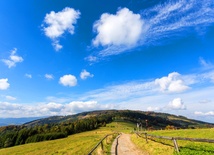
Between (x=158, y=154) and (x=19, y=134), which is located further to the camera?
(x=19, y=134)

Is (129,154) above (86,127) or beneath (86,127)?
beneath

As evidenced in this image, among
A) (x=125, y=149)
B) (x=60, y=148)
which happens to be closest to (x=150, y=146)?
(x=125, y=149)

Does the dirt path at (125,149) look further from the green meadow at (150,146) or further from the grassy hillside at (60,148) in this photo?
the grassy hillside at (60,148)

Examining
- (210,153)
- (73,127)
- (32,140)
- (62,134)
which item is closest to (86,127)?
(73,127)

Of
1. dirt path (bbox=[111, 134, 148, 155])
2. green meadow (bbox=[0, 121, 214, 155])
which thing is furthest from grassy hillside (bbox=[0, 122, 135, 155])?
dirt path (bbox=[111, 134, 148, 155])

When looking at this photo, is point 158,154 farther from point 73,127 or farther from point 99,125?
point 99,125

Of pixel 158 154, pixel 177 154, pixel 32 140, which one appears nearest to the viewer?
pixel 177 154

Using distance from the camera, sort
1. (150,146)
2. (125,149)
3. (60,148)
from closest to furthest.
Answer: (150,146) < (125,149) < (60,148)

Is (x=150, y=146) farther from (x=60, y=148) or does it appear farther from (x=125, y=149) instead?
(x=60, y=148)

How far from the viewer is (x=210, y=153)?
13180mm

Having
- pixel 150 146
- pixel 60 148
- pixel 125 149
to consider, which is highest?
pixel 150 146

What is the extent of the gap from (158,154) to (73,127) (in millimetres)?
142738

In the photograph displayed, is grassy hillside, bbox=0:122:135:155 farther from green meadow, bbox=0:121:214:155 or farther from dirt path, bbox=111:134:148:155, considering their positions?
dirt path, bbox=111:134:148:155

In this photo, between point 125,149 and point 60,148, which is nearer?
point 125,149
